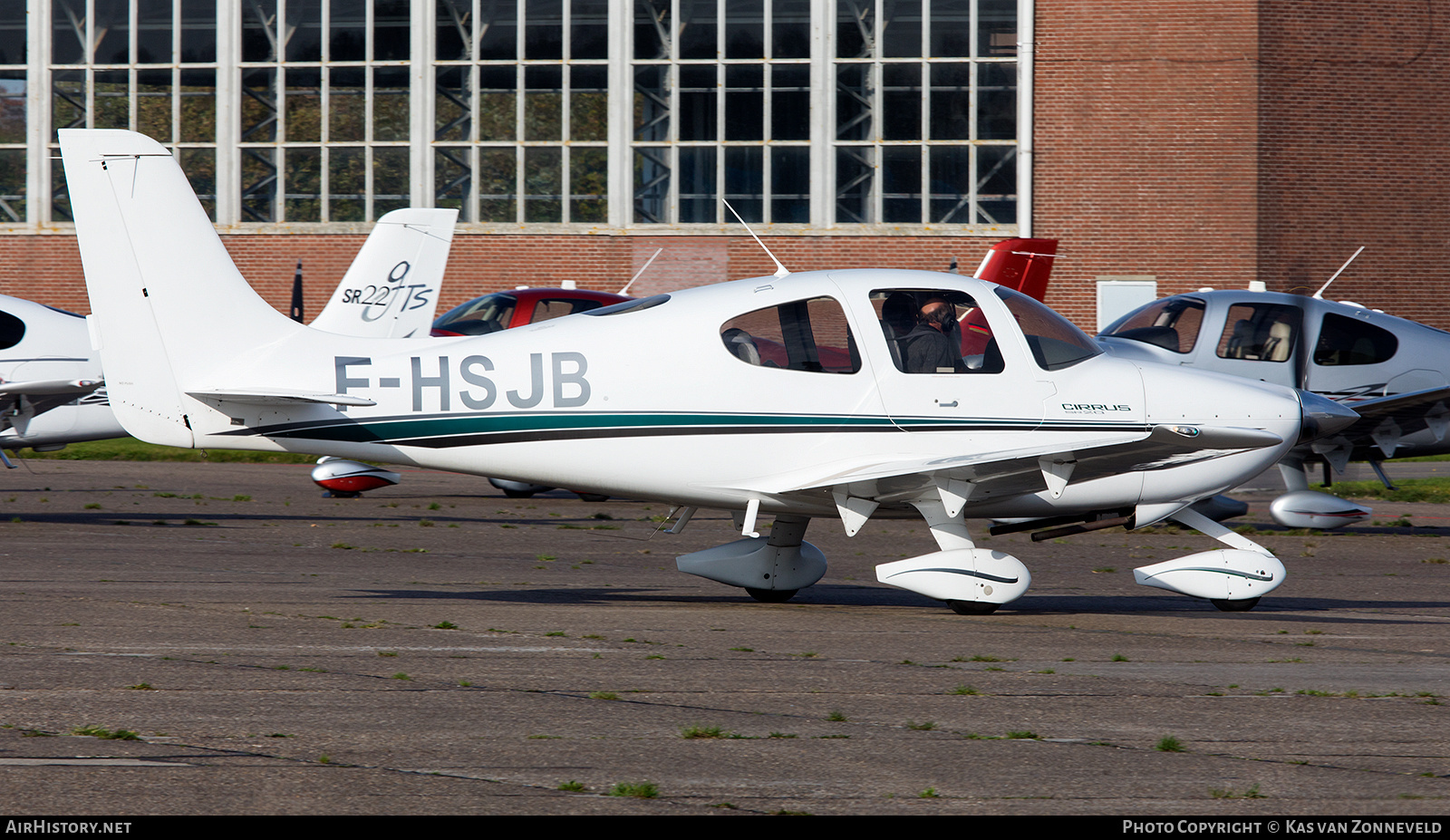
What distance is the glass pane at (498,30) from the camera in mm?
34312

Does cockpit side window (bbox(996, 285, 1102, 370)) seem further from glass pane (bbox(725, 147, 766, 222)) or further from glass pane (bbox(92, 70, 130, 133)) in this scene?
glass pane (bbox(92, 70, 130, 133))

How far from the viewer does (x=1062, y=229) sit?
33.2m

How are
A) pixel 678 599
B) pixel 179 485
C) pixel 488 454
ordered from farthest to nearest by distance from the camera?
1. pixel 179 485
2. pixel 678 599
3. pixel 488 454

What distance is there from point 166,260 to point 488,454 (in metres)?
2.24

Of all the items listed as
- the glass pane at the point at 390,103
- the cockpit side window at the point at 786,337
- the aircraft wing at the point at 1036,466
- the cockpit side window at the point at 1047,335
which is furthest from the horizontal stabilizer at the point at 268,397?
the glass pane at the point at 390,103

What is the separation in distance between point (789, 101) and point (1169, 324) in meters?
19.9

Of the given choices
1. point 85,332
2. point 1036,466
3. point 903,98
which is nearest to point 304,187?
point 903,98

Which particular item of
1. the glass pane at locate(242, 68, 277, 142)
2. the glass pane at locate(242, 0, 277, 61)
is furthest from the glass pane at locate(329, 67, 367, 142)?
the glass pane at locate(242, 0, 277, 61)

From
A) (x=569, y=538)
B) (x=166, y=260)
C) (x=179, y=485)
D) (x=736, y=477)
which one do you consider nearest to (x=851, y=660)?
→ (x=736, y=477)

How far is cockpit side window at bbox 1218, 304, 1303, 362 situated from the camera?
15016 mm

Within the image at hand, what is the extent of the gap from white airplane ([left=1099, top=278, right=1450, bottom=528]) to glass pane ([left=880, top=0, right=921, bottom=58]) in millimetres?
19147

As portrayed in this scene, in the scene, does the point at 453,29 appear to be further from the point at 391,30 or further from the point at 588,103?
the point at 588,103

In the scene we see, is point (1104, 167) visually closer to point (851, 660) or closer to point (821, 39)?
point (821, 39)

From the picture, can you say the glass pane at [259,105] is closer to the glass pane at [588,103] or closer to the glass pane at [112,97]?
the glass pane at [112,97]
